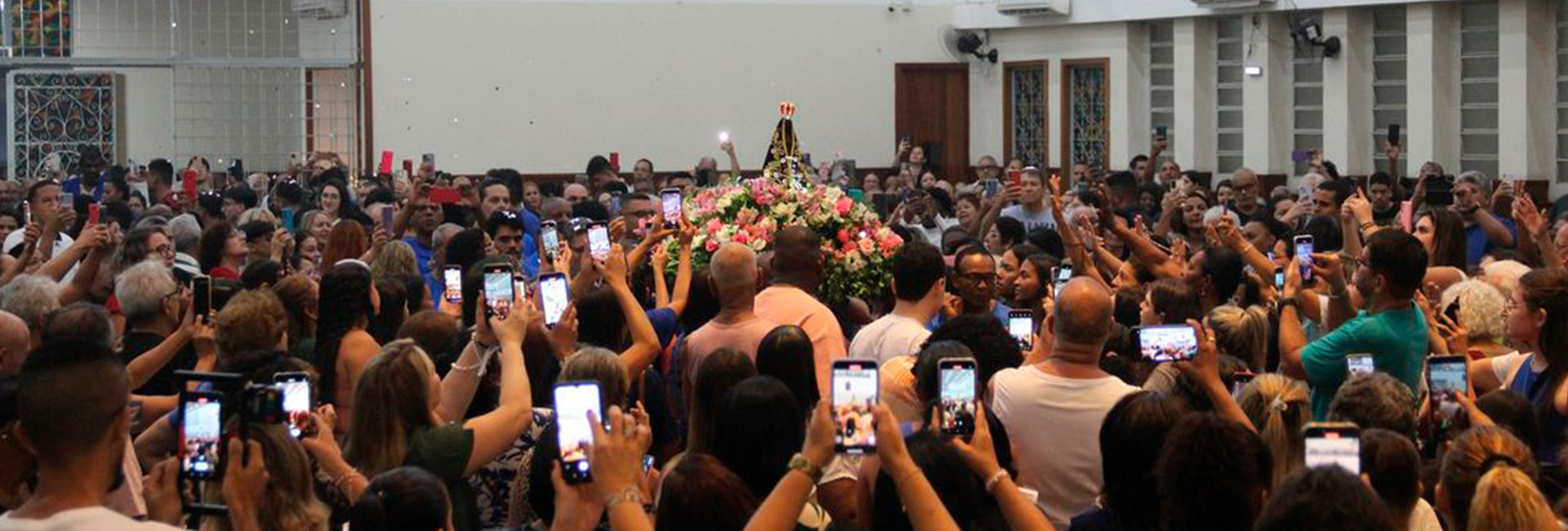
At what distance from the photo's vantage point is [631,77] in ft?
73.9

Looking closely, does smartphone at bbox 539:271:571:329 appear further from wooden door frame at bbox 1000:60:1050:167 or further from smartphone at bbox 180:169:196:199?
wooden door frame at bbox 1000:60:1050:167

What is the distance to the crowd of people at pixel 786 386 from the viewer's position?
4.13 meters

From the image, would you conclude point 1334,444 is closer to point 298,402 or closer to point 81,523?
point 81,523

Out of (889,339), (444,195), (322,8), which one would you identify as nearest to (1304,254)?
(889,339)

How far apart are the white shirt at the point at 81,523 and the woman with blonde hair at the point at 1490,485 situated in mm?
2581

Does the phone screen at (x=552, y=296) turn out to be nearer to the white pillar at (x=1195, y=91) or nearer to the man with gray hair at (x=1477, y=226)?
the man with gray hair at (x=1477, y=226)

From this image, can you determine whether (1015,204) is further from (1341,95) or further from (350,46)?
(350,46)

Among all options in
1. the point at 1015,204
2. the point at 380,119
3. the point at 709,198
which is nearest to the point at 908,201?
the point at 1015,204

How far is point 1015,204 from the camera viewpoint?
13.5 m

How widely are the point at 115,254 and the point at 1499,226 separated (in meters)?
7.39

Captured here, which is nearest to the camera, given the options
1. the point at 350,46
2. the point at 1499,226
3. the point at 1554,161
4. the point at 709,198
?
the point at 709,198

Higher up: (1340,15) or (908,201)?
(1340,15)

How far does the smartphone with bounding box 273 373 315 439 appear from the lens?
4.96 meters

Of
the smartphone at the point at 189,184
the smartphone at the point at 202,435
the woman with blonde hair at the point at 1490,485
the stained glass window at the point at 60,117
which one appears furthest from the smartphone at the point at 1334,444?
the stained glass window at the point at 60,117
